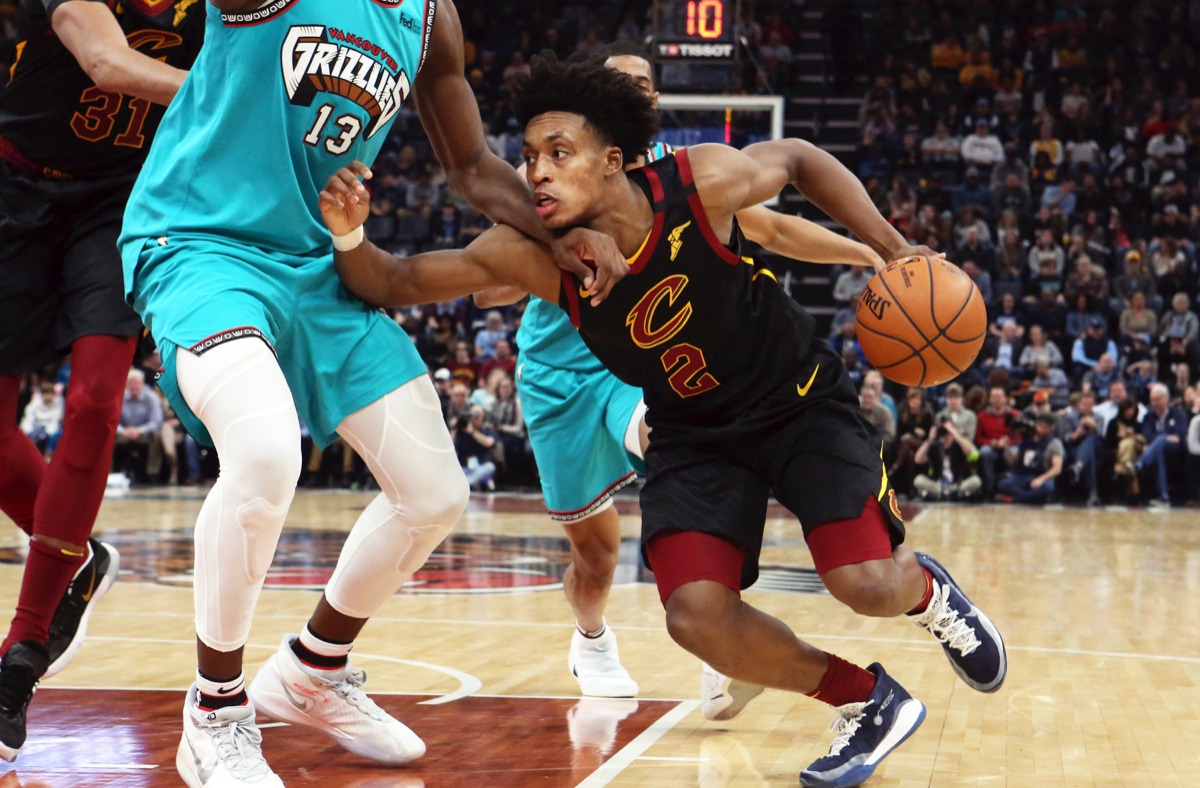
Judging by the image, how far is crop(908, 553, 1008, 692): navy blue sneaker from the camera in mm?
3682

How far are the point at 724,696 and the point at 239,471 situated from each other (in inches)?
65.3

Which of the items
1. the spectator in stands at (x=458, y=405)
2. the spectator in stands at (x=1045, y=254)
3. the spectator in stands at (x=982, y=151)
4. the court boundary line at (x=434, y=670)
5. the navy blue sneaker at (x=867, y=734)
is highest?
the spectator in stands at (x=982, y=151)

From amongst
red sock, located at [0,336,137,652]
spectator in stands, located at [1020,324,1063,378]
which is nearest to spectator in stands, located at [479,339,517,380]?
spectator in stands, located at [1020,324,1063,378]

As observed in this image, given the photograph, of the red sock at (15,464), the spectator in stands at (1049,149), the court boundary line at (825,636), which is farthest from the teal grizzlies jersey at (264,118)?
the spectator in stands at (1049,149)

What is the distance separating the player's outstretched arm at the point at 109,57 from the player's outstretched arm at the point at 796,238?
1.63 m

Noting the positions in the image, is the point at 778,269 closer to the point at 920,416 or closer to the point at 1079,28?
the point at 920,416

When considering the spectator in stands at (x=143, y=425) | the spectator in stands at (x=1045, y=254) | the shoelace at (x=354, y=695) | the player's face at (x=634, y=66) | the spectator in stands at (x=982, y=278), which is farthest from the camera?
the spectator in stands at (x=1045, y=254)

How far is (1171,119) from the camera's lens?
19.2m

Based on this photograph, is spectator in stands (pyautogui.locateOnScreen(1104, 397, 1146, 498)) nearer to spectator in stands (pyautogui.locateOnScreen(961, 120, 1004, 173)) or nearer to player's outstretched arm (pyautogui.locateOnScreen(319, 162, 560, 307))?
spectator in stands (pyautogui.locateOnScreen(961, 120, 1004, 173))

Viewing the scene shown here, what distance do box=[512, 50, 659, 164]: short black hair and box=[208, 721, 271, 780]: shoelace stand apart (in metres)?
1.63

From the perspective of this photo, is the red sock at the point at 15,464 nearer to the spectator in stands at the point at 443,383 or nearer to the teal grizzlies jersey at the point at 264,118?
the teal grizzlies jersey at the point at 264,118

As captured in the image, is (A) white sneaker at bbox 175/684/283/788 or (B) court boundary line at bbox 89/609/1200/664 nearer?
(A) white sneaker at bbox 175/684/283/788

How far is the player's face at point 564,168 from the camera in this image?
3438 millimetres

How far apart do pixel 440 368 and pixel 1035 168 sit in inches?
346
